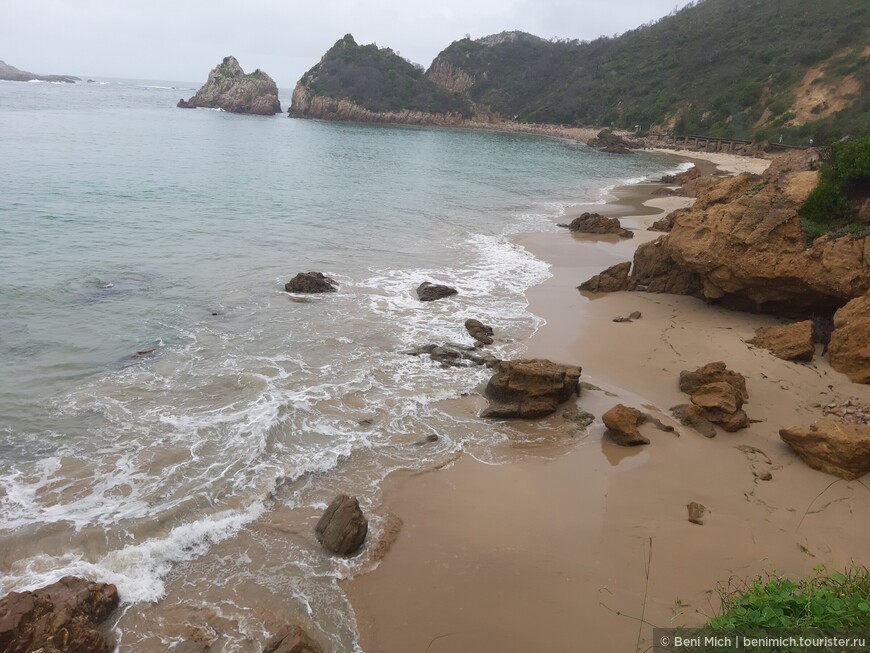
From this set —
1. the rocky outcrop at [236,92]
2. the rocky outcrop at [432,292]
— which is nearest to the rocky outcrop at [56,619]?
the rocky outcrop at [432,292]

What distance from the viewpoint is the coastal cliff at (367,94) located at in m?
102

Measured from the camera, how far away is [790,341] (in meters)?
10.2

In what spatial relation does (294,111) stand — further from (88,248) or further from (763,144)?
(88,248)

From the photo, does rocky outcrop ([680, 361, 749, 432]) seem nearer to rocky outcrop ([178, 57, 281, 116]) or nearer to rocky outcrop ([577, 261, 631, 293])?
rocky outcrop ([577, 261, 631, 293])

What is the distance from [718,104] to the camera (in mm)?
68625

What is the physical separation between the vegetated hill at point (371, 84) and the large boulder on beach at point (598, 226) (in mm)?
88259

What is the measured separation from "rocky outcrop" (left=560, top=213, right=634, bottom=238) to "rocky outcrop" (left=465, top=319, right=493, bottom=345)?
40.8ft

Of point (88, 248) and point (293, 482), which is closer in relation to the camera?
point (293, 482)

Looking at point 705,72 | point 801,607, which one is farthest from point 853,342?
point 705,72

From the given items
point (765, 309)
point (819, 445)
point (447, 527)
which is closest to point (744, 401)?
point (819, 445)

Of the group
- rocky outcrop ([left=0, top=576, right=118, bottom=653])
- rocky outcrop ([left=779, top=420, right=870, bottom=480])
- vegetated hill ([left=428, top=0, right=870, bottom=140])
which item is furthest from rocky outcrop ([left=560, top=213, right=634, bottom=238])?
rocky outcrop ([left=0, top=576, right=118, bottom=653])

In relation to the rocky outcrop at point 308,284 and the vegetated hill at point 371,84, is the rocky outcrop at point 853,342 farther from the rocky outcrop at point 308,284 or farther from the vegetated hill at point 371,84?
the vegetated hill at point 371,84

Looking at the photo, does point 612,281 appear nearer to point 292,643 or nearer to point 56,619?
point 292,643

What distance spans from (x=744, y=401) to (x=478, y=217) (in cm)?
1860
